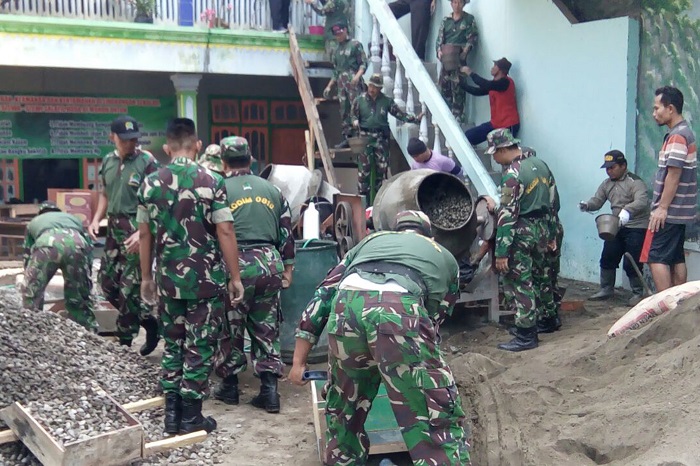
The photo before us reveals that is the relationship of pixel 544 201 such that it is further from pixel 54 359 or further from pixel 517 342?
pixel 54 359

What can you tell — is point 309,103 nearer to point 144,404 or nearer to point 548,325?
point 548,325

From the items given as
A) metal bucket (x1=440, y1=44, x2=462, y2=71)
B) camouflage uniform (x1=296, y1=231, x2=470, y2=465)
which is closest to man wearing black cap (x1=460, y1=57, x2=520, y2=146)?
metal bucket (x1=440, y1=44, x2=462, y2=71)

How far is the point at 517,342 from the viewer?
21.6 feet

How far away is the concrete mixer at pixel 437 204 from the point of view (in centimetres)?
674

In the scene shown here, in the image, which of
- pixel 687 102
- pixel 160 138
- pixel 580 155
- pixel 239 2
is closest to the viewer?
pixel 687 102

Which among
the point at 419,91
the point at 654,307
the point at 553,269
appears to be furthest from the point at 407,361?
the point at 419,91

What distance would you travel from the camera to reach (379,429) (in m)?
4.61

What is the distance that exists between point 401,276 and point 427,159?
476 centimetres

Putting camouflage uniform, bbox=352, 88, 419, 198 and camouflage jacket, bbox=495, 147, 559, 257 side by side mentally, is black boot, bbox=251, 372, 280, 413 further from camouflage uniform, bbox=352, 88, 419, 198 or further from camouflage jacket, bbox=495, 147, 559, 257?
camouflage uniform, bbox=352, 88, 419, 198

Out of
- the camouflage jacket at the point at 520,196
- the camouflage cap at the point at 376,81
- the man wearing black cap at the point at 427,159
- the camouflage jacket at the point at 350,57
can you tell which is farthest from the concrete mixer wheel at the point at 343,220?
the camouflage jacket at the point at 350,57

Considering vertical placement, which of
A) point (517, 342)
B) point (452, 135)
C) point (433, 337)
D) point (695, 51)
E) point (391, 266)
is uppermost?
point (695, 51)

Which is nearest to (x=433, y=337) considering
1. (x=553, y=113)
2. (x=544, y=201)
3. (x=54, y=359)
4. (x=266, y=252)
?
(x=266, y=252)

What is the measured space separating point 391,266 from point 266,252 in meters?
1.91

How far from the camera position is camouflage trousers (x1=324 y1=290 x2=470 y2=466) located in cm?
357
